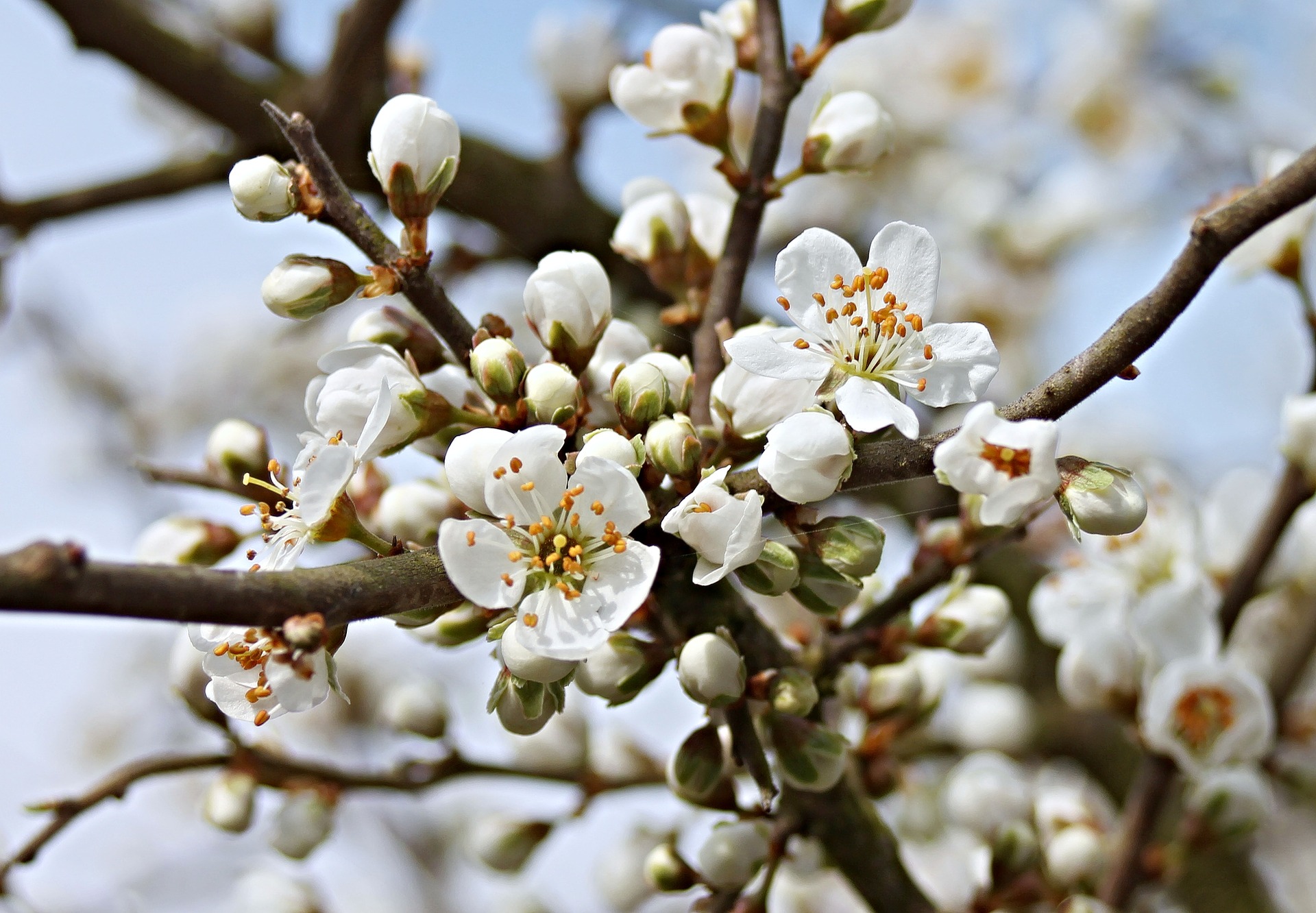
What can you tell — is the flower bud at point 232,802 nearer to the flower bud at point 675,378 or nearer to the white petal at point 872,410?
the flower bud at point 675,378

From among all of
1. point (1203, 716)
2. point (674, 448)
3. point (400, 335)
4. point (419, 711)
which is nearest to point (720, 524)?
point (674, 448)

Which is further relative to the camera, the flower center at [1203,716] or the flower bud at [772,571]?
the flower center at [1203,716]

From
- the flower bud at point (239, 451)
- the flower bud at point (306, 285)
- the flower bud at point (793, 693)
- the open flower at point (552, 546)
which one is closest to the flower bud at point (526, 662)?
the open flower at point (552, 546)

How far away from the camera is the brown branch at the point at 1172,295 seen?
2.63 feet

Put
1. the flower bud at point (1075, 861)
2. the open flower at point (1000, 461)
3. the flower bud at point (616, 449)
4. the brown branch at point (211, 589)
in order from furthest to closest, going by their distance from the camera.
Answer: the flower bud at point (1075, 861), the flower bud at point (616, 449), the open flower at point (1000, 461), the brown branch at point (211, 589)

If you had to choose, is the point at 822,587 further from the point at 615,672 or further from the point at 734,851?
the point at 734,851

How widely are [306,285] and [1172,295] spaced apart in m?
0.73

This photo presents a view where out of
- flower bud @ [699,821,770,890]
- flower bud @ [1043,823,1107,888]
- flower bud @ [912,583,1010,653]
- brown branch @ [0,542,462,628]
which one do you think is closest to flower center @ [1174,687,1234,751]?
flower bud @ [1043,823,1107,888]

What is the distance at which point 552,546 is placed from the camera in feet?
3.17

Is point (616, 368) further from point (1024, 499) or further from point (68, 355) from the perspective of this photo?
point (68, 355)

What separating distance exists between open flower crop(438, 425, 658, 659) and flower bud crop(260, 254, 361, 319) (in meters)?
0.21

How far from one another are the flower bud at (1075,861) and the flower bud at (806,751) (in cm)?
67

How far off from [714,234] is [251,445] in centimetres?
62

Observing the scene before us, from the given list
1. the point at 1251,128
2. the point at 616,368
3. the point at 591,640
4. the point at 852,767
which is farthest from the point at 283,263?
the point at 1251,128
